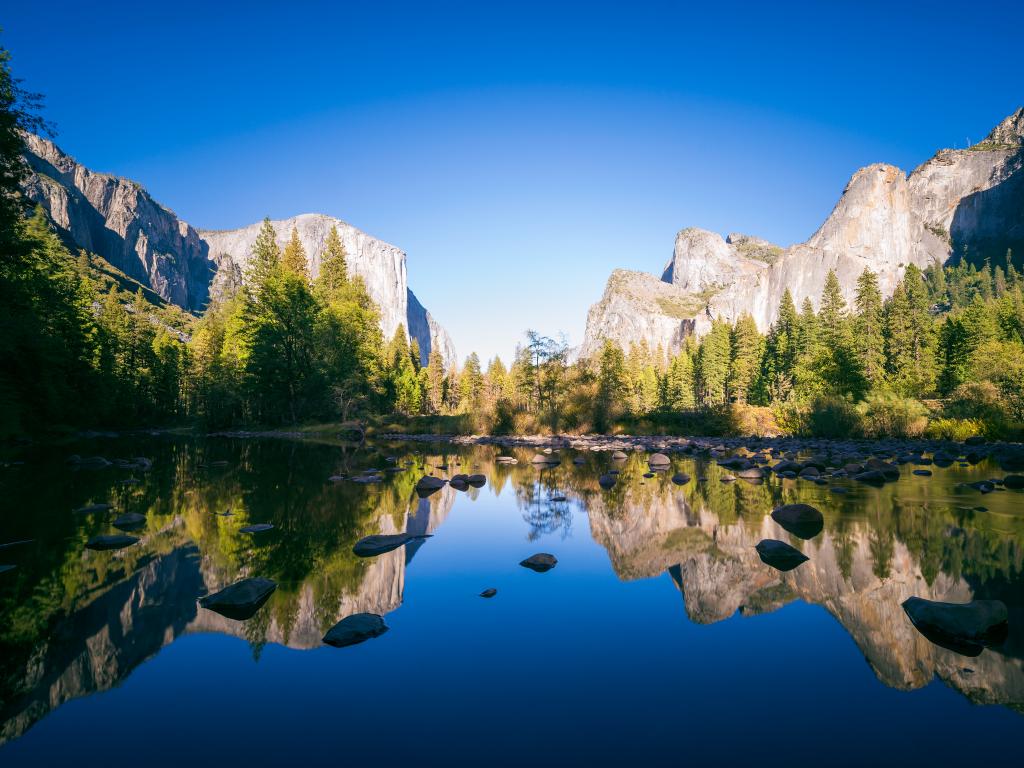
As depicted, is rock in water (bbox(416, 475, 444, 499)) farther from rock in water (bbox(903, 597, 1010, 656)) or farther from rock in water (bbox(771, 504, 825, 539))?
rock in water (bbox(903, 597, 1010, 656))

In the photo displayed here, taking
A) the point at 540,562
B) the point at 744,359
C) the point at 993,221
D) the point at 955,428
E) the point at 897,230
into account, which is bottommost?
the point at 540,562

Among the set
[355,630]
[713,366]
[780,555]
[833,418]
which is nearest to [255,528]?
[355,630]

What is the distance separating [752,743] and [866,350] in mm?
62719

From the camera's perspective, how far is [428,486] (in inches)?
550

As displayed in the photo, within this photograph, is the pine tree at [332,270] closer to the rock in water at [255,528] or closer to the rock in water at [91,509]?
the rock in water at [91,509]

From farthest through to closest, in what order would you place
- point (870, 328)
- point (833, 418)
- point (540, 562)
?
1. point (870, 328)
2. point (833, 418)
3. point (540, 562)

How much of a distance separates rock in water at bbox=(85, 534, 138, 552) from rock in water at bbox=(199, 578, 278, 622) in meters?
3.15

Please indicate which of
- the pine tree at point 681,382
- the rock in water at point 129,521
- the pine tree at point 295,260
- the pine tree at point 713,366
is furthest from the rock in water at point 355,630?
the pine tree at point 681,382

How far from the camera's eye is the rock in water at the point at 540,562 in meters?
7.44

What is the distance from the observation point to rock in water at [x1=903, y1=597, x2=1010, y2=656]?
15.4ft

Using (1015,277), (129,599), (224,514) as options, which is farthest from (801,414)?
(1015,277)

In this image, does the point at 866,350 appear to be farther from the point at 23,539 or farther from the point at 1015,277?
the point at 1015,277

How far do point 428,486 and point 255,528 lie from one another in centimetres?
561

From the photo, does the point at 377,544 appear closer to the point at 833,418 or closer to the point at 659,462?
the point at 659,462
